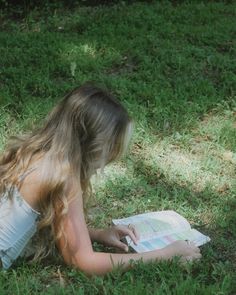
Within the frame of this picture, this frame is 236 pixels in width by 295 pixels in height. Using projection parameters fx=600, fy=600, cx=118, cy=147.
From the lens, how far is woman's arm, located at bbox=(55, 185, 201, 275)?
268cm

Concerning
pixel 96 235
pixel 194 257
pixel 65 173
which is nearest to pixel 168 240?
pixel 194 257

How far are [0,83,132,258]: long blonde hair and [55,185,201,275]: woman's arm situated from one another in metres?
0.05

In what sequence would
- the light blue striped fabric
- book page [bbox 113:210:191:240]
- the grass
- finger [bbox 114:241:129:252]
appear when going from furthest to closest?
book page [bbox 113:210:191:240]
finger [bbox 114:241:129:252]
the grass
the light blue striped fabric

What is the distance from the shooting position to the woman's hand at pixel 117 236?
121 inches

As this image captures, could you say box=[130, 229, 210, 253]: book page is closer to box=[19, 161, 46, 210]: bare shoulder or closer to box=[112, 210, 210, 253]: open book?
box=[112, 210, 210, 253]: open book

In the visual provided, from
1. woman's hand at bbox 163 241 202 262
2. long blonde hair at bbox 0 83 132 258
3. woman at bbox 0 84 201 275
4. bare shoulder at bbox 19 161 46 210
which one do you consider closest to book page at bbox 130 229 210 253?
woman's hand at bbox 163 241 202 262

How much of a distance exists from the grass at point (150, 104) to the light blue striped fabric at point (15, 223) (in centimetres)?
14

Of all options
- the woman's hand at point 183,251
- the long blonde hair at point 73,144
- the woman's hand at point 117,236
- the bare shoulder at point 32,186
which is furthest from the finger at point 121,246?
the bare shoulder at point 32,186

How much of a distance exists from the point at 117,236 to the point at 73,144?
69 centimetres

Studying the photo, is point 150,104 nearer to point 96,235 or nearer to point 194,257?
point 96,235

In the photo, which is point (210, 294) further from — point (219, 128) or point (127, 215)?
point (219, 128)

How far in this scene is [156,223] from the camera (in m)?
3.34

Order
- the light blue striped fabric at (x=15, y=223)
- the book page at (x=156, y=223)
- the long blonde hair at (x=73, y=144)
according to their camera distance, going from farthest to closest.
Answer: the book page at (x=156, y=223), the light blue striped fabric at (x=15, y=223), the long blonde hair at (x=73, y=144)

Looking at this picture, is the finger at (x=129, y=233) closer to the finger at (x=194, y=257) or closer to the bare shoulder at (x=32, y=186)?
the finger at (x=194, y=257)
